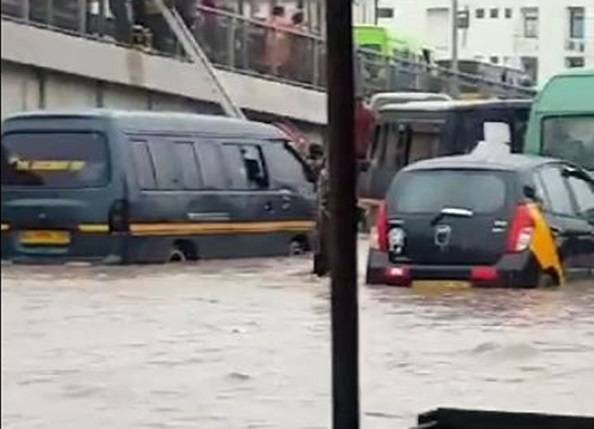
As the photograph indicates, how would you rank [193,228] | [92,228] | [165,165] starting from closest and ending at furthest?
[92,228]
[165,165]
[193,228]

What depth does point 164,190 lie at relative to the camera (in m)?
5.72

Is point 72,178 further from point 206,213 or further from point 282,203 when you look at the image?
point 282,203

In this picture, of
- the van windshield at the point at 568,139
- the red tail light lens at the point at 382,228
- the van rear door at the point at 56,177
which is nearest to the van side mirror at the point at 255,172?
the van rear door at the point at 56,177

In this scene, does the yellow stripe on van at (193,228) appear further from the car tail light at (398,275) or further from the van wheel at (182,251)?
the car tail light at (398,275)

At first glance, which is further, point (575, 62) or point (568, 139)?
point (568, 139)

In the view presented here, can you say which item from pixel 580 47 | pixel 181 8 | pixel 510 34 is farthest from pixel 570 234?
pixel 181 8

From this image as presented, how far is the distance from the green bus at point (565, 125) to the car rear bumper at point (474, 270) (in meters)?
0.50

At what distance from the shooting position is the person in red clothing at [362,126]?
411cm

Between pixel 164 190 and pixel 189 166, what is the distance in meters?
0.13

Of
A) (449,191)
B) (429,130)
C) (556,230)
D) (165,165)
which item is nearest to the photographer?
(165,165)

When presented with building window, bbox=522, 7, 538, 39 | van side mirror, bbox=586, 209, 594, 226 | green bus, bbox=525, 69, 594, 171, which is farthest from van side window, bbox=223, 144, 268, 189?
van side mirror, bbox=586, 209, 594, 226

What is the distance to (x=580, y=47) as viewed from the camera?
256 inches

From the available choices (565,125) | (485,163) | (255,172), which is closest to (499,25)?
(255,172)

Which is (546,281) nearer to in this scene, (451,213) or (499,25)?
(451,213)
